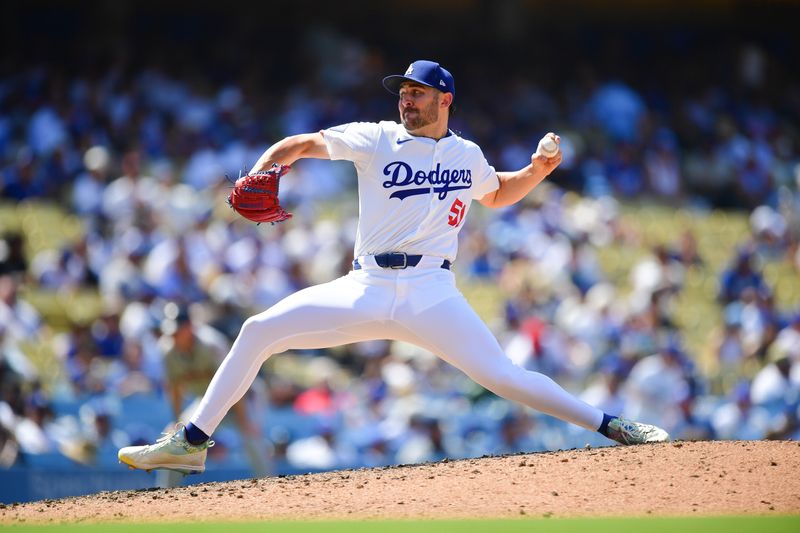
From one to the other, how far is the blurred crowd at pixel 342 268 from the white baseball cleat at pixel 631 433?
3110 millimetres

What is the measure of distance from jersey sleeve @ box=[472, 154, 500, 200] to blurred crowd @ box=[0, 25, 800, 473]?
10.5 feet

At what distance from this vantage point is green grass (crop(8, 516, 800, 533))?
15.4 ft

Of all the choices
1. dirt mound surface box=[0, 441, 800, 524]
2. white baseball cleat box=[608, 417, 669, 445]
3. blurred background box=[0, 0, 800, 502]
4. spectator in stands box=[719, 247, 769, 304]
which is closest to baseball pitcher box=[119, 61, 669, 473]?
dirt mound surface box=[0, 441, 800, 524]

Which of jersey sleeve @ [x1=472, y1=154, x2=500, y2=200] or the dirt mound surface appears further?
jersey sleeve @ [x1=472, y1=154, x2=500, y2=200]

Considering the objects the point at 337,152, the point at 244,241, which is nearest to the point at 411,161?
the point at 337,152

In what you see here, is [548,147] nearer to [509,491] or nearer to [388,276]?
[388,276]

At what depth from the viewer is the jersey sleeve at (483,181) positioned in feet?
A: 18.2

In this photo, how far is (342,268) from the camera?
11633 mm

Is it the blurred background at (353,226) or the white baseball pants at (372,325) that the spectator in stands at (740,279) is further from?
the white baseball pants at (372,325)

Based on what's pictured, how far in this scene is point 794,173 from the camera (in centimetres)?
1579

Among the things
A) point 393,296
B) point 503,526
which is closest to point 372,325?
point 393,296

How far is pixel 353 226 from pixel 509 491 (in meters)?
7.22

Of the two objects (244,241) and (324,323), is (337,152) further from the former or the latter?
(244,241)

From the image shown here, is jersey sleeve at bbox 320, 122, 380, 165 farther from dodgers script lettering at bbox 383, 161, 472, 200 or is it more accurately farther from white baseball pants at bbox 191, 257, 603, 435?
white baseball pants at bbox 191, 257, 603, 435
